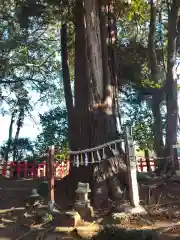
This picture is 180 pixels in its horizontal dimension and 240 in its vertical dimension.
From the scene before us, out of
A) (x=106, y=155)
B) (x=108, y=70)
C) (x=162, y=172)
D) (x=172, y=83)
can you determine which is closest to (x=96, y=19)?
(x=108, y=70)

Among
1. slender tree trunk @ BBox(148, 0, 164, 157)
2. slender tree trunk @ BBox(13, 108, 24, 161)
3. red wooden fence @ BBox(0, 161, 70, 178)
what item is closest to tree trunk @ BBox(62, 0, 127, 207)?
slender tree trunk @ BBox(148, 0, 164, 157)

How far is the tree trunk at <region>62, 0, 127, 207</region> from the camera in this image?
5.22 m

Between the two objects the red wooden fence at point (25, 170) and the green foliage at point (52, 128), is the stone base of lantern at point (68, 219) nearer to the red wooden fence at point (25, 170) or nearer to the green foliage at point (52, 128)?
the red wooden fence at point (25, 170)

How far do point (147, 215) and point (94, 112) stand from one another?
7.56 ft

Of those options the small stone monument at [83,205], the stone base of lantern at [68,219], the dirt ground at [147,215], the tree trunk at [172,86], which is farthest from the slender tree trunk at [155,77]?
the stone base of lantern at [68,219]

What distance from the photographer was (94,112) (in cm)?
572

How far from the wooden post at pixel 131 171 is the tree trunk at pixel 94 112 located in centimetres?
57

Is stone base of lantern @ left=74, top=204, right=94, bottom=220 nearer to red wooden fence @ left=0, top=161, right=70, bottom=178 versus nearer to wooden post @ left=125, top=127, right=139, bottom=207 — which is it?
wooden post @ left=125, top=127, right=139, bottom=207

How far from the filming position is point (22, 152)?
1326cm

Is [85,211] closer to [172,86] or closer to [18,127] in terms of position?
[172,86]

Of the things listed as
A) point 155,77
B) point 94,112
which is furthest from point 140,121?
point 94,112

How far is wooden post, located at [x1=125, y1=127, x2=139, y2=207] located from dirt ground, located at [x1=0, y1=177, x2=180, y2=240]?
12.9 inches

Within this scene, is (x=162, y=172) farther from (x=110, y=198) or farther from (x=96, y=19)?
(x=96, y=19)

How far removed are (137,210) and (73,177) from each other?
175cm
